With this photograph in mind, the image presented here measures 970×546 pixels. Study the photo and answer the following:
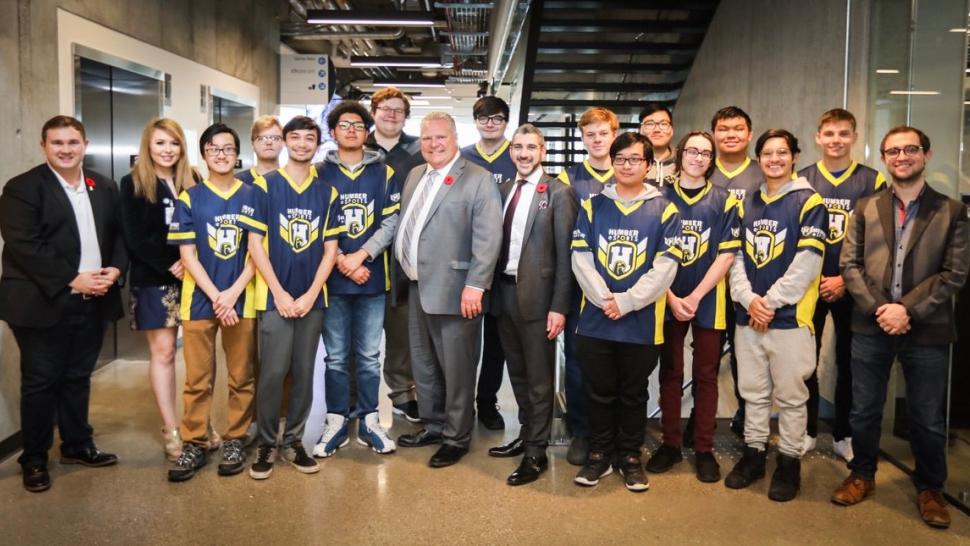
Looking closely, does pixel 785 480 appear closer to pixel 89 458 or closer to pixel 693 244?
pixel 693 244

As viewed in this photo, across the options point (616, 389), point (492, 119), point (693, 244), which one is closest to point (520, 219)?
point (492, 119)

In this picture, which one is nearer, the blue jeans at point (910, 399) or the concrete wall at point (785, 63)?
the blue jeans at point (910, 399)

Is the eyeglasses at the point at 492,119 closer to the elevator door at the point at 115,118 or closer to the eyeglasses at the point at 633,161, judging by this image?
the eyeglasses at the point at 633,161

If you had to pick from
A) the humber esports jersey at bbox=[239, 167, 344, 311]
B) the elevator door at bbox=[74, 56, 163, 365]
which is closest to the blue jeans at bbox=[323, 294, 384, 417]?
the humber esports jersey at bbox=[239, 167, 344, 311]

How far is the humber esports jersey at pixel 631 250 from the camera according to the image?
10.6ft

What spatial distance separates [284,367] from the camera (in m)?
3.49

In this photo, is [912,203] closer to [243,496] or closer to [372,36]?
[243,496]

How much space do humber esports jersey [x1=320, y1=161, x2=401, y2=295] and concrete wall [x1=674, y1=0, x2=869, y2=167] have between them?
2.80 metres

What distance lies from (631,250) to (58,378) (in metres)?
2.68

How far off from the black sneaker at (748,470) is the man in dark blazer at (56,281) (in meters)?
2.94

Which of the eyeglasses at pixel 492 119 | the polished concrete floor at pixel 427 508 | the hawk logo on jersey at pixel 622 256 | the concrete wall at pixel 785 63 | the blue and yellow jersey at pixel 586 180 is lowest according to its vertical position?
the polished concrete floor at pixel 427 508

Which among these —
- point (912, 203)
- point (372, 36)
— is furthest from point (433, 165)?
point (372, 36)

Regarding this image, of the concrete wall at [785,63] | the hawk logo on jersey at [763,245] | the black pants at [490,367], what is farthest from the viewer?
the concrete wall at [785,63]

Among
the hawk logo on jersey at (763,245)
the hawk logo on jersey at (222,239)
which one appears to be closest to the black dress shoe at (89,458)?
the hawk logo on jersey at (222,239)
